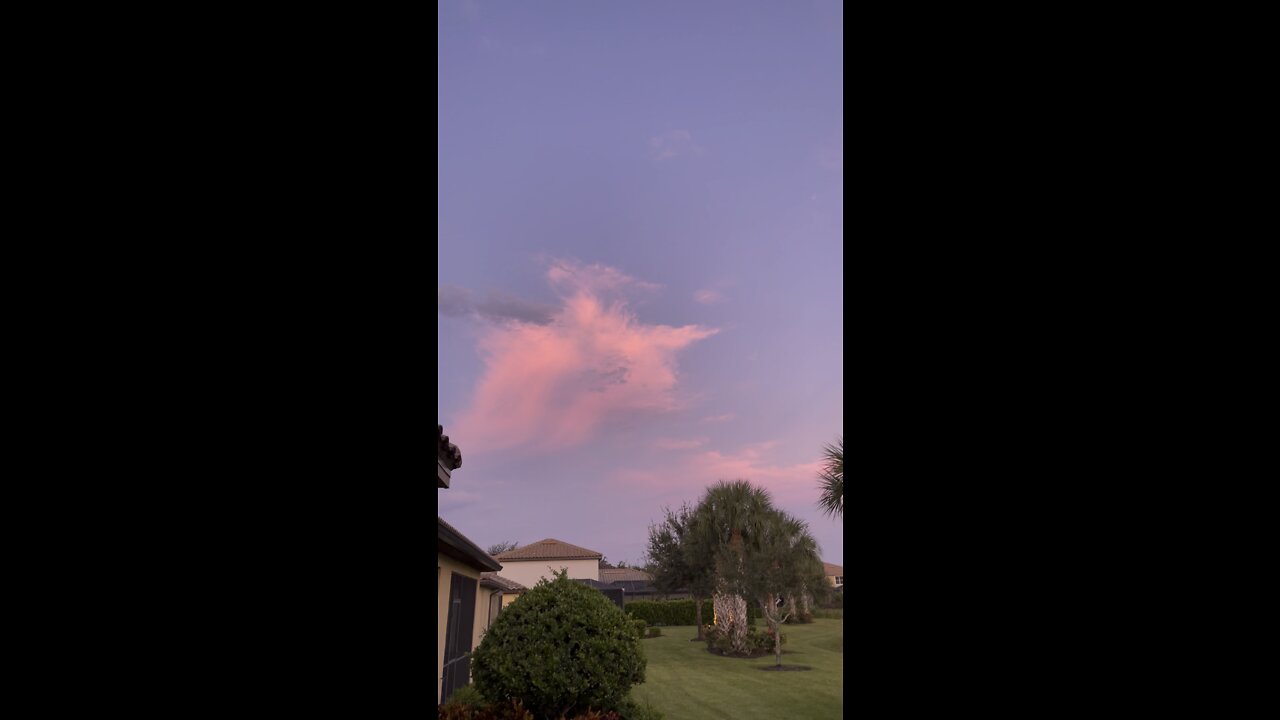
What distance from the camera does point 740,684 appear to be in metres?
20.2

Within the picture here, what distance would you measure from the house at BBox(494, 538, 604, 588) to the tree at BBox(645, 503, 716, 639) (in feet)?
30.2

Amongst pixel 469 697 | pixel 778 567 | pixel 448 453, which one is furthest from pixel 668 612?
pixel 448 453

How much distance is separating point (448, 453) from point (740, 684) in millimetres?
15496

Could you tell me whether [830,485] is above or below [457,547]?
above

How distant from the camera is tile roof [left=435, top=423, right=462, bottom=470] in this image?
6.74 m

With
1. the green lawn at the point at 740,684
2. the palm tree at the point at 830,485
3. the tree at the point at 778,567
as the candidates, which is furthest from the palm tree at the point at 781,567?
the palm tree at the point at 830,485

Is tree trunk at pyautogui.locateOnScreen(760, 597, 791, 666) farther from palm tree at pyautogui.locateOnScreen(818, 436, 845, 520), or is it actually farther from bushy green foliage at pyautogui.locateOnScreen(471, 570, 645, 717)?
bushy green foliage at pyautogui.locateOnScreen(471, 570, 645, 717)

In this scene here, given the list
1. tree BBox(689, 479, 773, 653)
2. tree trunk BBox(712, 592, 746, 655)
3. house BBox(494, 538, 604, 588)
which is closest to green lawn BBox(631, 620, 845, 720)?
tree trunk BBox(712, 592, 746, 655)

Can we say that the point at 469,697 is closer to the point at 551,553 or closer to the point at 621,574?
the point at 551,553
